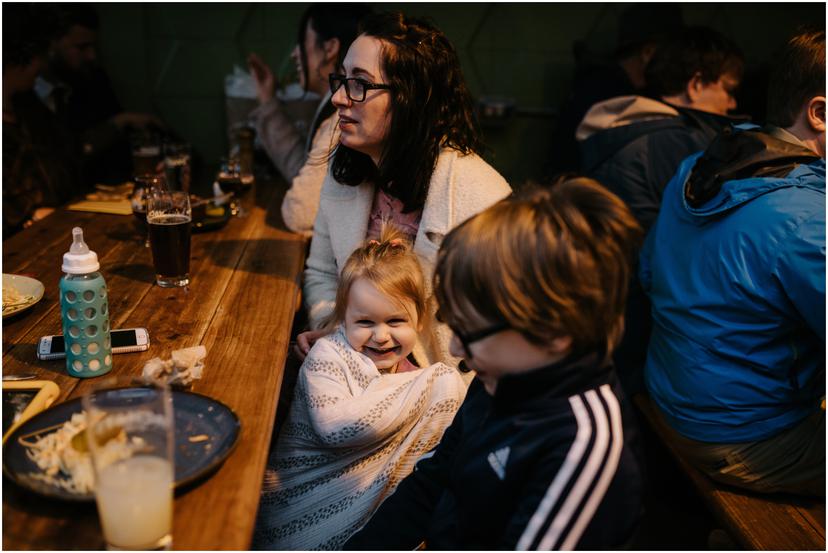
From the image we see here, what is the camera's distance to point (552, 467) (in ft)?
3.39

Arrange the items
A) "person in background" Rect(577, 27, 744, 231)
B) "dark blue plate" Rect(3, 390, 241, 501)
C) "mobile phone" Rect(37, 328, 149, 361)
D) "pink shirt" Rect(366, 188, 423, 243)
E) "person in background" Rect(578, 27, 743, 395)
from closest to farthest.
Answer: "dark blue plate" Rect(3, 390, 241, 501)
"mobile phone" Rect(37, 328, 149, 361)
"pink shirt" Rect(366, 188, 423, 243)
"person in background" Rect(578, 27, 743, 395)
"person in background" Rect(577, 27, 744, 231)

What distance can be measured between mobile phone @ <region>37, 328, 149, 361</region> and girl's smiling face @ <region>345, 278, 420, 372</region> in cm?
45

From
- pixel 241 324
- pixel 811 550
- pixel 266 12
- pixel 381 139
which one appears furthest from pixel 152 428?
pixel 266 12

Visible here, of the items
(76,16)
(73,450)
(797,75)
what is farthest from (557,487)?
(76,16)

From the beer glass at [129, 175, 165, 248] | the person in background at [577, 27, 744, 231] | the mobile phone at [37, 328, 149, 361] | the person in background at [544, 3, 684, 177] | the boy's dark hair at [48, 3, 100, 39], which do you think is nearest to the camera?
the mobile phone at [37, 328, 149, 361]

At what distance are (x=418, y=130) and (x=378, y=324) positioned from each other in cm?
57

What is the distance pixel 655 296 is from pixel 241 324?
1132mm

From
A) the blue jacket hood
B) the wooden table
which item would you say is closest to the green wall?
the wooden table

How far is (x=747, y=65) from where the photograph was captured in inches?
158

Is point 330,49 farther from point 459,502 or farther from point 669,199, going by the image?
point 459,502

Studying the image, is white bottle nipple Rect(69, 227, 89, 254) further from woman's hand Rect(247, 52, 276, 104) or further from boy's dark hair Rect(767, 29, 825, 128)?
woman's hand Rect(247, 52, 276, 104)

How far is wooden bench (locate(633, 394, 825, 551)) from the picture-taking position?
152 cm

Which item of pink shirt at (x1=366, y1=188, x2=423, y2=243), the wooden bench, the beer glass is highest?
pink shirt at (x1=366, y1=188, x2=423, y2=243)

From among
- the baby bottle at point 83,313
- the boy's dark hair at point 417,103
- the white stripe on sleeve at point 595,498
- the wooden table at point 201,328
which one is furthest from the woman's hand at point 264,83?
the white stripe on sleeve at point 595,498
